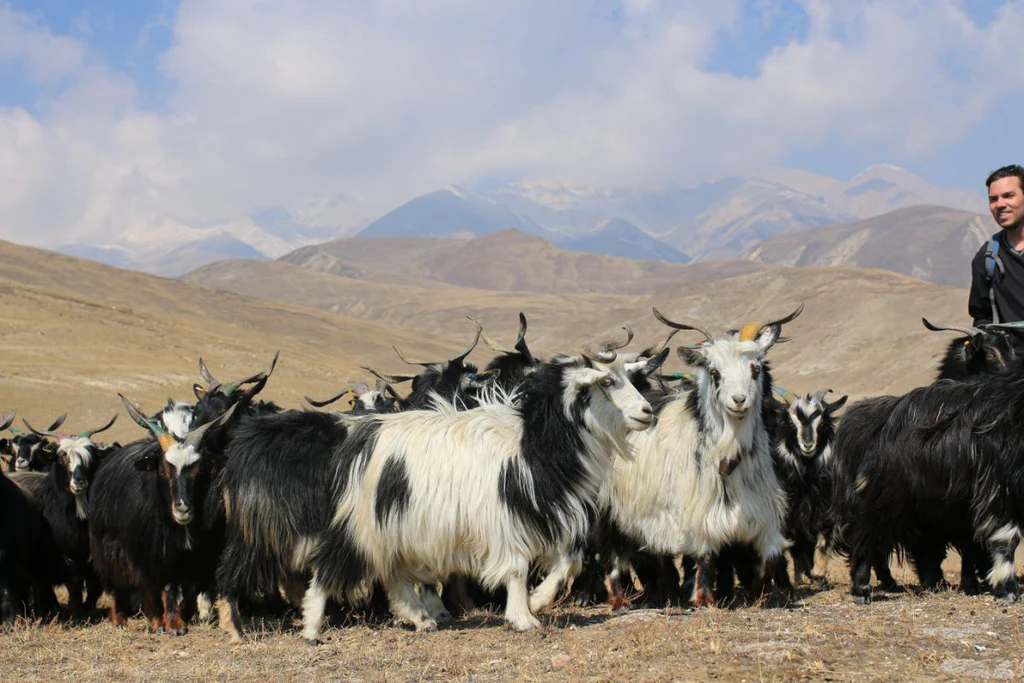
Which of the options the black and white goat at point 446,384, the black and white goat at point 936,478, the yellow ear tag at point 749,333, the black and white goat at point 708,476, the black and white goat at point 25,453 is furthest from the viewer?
the black and white goat at point 25,453

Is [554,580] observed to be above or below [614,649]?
above

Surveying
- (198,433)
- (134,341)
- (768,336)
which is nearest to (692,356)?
(768,336)

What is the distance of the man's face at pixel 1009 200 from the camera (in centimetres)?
728

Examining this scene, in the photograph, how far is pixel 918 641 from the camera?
6.13 m

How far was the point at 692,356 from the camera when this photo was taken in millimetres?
7949

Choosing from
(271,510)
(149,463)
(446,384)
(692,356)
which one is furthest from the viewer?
(446,384)

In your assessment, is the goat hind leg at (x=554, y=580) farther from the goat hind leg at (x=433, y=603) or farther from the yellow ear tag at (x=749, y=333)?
the yellow ear tag at (x=749, y=333)

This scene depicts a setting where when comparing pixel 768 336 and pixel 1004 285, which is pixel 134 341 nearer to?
pixel 768 336

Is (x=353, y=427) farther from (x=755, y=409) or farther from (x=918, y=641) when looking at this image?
(x=918, y=641)

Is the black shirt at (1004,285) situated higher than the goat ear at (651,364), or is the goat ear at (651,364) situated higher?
the black shirt at (1004,285)

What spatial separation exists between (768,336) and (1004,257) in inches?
68.7

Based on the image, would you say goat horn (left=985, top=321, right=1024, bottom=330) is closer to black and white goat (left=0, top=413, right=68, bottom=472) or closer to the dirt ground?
the dirt ground

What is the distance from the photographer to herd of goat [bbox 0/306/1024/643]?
7.26 m

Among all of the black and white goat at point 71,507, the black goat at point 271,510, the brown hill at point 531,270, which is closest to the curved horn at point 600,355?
the black goat at point 271,510
